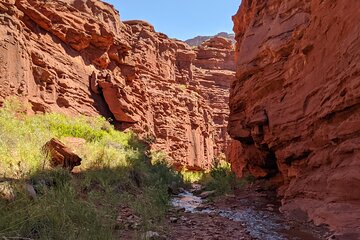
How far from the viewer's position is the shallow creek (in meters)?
4.85

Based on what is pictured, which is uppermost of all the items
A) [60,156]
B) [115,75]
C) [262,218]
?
[115,75]

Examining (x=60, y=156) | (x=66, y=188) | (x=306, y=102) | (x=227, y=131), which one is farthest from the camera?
(x=227, y=131)

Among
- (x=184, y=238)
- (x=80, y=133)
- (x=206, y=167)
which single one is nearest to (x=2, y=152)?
(x=184, y=238)

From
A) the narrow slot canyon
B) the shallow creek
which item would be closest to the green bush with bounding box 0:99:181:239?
the narrow slot canyon

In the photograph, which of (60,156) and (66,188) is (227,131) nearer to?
(60,156)

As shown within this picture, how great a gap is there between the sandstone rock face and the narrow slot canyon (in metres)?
0.03

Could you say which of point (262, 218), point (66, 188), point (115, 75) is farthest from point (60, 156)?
point (115, 75)

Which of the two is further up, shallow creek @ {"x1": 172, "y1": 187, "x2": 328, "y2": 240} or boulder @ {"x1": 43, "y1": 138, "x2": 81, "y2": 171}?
boulder @ {"x1": 43, "y1": 138, "x2": 81, "y2": 171}

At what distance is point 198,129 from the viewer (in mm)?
27312

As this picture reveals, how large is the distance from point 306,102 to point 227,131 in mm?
4646

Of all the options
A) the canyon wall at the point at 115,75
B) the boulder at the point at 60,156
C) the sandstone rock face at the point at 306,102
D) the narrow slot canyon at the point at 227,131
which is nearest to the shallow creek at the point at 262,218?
the narrow slot canyon at the point at 227,131

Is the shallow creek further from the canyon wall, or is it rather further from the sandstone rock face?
the canyon wall

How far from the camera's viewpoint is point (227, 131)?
10.6m

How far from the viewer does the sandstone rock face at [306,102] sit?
4496mm
